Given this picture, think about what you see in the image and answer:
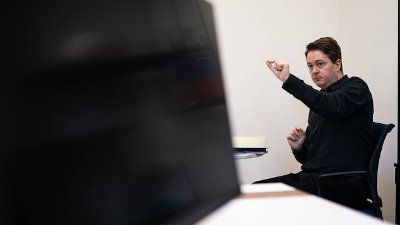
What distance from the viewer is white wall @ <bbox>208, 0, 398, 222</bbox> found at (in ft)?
6.96

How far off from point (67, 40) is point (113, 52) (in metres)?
0.05

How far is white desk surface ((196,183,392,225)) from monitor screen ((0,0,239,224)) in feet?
0.10

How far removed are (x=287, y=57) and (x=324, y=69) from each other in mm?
675

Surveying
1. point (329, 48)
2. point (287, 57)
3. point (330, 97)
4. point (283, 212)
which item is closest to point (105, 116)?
point (283, 212)

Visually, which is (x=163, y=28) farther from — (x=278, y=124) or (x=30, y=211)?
(x=278, y=124)

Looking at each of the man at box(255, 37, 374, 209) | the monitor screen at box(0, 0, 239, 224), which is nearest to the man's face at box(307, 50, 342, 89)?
the man at box(255, 37, 374, 209)

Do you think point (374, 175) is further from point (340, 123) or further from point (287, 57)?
point (287, 57)

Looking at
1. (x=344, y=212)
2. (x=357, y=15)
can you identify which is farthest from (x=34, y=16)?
(x=357, y=15)

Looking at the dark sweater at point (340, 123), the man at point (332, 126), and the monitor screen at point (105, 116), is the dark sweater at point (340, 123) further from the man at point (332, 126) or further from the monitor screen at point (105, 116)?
the monitor screen at point (105, 116)

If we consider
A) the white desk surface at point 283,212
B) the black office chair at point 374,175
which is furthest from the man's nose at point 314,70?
the white desk surface at point 283,212

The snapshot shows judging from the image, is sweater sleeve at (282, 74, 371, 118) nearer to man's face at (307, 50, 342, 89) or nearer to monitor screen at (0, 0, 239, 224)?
man's face at (307, 50, 342, 89)

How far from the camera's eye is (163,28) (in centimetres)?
36

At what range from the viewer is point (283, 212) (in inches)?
17.4

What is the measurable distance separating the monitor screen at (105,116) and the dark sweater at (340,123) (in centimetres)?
122
